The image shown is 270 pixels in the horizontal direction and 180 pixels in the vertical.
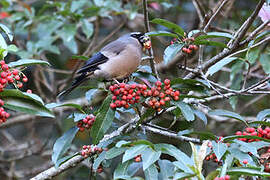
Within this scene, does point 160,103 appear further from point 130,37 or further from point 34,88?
point 34,88

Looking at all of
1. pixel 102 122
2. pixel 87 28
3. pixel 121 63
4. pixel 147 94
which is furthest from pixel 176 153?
pixel 87 28

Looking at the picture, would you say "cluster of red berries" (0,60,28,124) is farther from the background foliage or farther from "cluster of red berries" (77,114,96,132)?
"cluster of red berries" (77,114,96,132)

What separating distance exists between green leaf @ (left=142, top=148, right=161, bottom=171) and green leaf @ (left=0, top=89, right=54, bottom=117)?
57cm

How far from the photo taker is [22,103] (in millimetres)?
2176

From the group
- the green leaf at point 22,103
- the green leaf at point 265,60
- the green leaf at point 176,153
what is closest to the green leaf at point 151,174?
the green leaf at point 176,153

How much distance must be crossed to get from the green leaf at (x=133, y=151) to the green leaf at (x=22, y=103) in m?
0.51

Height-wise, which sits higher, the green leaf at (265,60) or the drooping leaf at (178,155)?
the drooping leaf at (178,155)

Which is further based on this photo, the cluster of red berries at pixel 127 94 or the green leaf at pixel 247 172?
the cluster of red berries at pixel 127 94

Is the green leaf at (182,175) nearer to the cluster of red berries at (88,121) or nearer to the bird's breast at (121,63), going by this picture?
the cluster of red berries at (88,121)

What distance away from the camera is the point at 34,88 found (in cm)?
564

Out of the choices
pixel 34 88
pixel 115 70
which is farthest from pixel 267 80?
pixel 34 88

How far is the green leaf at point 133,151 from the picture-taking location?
1.85 m

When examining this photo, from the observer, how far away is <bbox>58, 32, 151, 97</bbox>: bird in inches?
128

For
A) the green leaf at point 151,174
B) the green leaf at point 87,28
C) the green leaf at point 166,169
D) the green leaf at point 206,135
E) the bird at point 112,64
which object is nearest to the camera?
the green leaf at point 151,174
